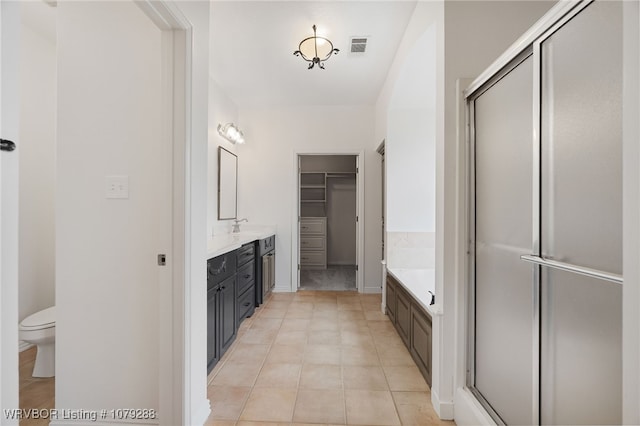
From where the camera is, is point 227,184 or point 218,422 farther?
point 227,184

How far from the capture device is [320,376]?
7.31ft

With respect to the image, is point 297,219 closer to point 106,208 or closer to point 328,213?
point 328,213

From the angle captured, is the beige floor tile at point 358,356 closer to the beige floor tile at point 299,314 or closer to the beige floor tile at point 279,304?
the beige floor tile at point 299,314

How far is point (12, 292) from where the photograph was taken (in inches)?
27.6

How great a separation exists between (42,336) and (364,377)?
7.08 ft

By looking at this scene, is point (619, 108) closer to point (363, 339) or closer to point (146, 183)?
point (146, 183)

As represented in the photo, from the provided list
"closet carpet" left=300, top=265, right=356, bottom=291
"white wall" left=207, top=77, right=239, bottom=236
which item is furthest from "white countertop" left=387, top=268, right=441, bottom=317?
"white wall" left=207, top=77, right=239, bottom=236

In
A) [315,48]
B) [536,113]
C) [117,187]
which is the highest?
[315,48]

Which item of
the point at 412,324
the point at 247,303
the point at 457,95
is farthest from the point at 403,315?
the point at 457,95

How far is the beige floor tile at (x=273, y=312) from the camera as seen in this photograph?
3.54 meters

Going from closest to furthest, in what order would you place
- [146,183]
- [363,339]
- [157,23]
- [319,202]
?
[157,23] → [146,183] → [363,339] → [319,202]

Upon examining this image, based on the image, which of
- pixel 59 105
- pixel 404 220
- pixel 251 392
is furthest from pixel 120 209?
pixel 404 220

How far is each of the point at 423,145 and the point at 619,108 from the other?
9.80 feet

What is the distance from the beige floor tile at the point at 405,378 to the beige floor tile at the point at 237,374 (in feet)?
3.20
